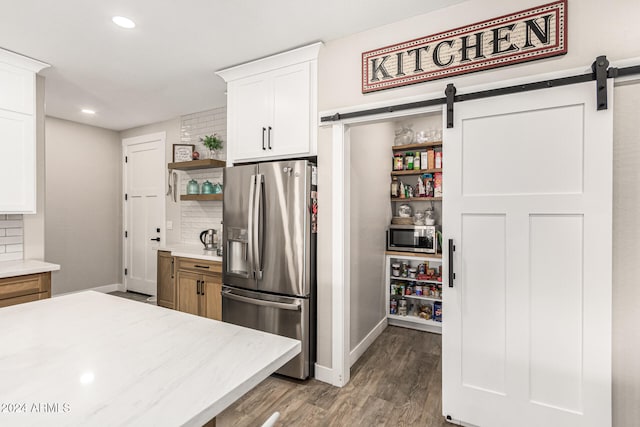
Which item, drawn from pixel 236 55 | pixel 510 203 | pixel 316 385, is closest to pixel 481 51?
pixel 510 203

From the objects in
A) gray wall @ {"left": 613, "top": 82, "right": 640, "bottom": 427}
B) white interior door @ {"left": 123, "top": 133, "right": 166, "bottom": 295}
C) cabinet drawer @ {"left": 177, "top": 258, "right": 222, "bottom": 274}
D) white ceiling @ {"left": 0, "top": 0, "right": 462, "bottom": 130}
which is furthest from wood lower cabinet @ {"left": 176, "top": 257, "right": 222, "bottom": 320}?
gray wall @ {"left": 613, "top": 82, "right": 640, "bottom": 427}

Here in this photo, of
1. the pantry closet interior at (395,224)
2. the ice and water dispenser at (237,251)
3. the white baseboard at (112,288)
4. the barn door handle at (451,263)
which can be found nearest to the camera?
the barn door handle at (451,263)

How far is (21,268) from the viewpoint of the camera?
258 centimetres

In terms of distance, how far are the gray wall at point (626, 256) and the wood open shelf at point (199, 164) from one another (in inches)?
143

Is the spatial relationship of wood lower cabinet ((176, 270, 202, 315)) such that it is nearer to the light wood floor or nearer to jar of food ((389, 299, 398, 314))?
the light wood floor

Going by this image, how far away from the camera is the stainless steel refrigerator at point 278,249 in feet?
8.11

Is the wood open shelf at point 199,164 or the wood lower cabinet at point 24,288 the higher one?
the wood open shelf at point 199,164

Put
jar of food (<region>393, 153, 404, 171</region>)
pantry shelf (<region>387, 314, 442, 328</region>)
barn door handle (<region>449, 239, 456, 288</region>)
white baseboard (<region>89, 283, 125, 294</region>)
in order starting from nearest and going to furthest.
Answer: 1. barn door handle (<region>449, 239, 456, 288</region>)
2. pantry shelf (<region>387, 314, 442, 328</region>)
3. jar of food (<region>393, 153, 404, 171</region>)
4. white baseboard (<region>89, 283, 125, 294</region>)

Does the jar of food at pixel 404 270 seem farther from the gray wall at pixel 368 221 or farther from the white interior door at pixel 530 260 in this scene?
the white interior door at pixel 530 260

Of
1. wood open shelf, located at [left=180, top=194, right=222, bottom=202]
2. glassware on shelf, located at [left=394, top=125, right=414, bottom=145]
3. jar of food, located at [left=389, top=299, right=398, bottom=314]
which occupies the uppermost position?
glassware on shelf, located at [left=394, top=125, right=414, bottom=145]

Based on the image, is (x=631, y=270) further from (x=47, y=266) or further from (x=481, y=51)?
(x=47, y=266)

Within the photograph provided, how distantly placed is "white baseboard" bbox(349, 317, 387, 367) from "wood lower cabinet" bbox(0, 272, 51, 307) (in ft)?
8.66

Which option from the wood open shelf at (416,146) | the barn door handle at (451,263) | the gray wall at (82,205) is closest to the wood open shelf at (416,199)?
the wood open shelf at (416,146)

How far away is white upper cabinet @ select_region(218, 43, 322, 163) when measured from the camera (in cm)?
254
